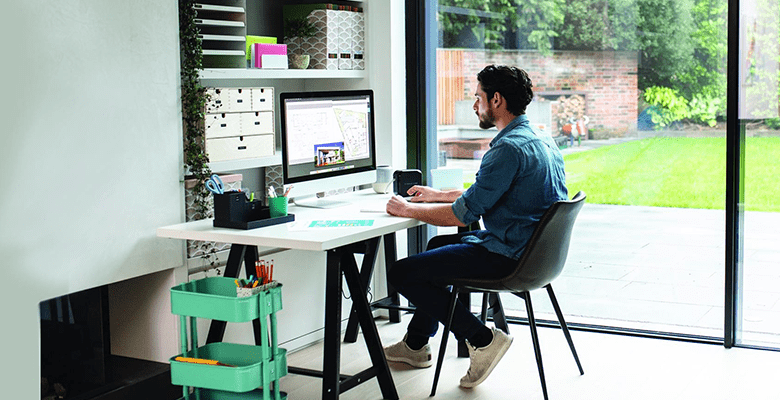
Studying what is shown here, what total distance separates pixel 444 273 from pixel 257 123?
1015 mm

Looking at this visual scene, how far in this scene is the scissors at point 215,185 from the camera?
3.09 metres

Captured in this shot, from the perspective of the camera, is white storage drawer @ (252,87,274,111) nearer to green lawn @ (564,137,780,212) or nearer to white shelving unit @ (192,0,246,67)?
white shelving unit @ (192,0,246,67)

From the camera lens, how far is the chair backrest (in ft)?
9.89

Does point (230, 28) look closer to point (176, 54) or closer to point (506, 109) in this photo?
point (176, 54)

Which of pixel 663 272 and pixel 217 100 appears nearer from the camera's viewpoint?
pixel 217 100

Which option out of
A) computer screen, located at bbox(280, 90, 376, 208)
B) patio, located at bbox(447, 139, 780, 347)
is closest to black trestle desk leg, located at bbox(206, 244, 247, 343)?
computer screen, located at bbox(280, 90, 376, 208)

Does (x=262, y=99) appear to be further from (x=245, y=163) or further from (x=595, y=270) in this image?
(x=595, y=270)

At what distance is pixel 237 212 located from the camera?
306 centimetres

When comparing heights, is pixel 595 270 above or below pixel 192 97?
below

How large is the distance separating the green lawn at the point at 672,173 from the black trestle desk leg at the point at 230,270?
185cm

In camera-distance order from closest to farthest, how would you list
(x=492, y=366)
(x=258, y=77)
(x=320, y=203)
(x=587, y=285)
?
(x=492, y=366)
(x=258, y=77)
(x=320, y=203)
(x=587, y=285)

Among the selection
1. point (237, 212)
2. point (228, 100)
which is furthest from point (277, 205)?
point (228, 100)

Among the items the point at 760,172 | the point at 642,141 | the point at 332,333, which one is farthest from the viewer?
the point at 642,141

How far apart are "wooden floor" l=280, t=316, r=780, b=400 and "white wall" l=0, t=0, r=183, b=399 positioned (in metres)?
0.91
